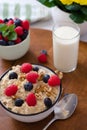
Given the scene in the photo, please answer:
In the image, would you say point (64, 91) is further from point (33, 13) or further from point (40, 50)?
point (33, 13)

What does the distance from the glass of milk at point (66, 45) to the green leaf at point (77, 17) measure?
0.03 meters

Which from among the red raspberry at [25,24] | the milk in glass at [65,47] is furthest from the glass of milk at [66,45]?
the red raspberry at [25,24]

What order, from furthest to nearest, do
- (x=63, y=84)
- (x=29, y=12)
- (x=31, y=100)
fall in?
(x=29, y=12) < (x=63, y=84) < (x=31, y=100)

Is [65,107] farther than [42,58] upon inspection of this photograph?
No

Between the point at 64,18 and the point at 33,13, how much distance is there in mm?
236

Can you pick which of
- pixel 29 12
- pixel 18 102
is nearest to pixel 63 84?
pixel 18 102

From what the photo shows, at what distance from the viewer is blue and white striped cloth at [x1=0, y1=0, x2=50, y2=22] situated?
1.23m

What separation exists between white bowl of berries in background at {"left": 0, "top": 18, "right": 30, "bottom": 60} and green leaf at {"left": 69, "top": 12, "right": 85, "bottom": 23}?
16cm

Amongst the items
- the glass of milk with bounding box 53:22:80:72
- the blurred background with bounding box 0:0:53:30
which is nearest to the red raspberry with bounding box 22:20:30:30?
the glass of milk with bounding box 53:22:80:72

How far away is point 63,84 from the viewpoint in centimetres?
94

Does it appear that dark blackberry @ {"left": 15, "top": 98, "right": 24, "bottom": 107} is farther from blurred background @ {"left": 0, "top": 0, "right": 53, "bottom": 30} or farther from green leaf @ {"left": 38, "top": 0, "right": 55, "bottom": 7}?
blurred background @ {"left": 0, "top": 0, "right": 53, "bottom": 30}

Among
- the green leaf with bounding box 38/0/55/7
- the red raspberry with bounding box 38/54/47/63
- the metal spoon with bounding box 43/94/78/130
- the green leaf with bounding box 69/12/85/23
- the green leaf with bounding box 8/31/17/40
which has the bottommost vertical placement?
the metal spoon with bounding box 43/94/78/130

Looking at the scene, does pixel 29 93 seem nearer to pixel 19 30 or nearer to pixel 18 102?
pixel 18 102

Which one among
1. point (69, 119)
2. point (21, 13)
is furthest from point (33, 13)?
point (69, 119)
